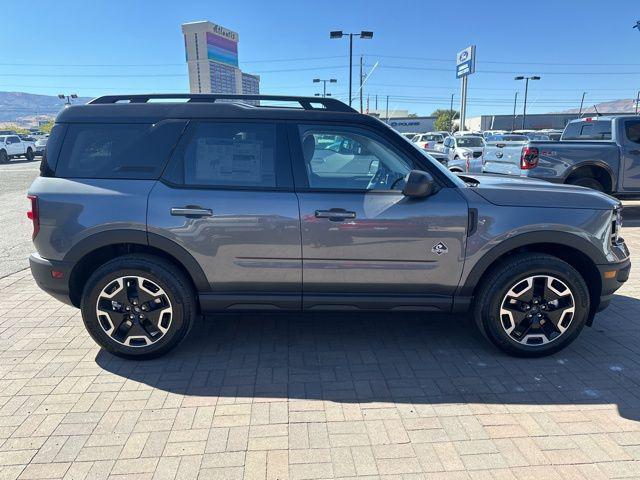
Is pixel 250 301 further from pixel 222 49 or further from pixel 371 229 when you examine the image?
pixel 222 49

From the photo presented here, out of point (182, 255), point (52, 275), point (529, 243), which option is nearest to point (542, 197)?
point (529, 243)

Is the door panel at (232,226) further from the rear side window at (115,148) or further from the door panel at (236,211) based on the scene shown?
the rear side window at (115,148)

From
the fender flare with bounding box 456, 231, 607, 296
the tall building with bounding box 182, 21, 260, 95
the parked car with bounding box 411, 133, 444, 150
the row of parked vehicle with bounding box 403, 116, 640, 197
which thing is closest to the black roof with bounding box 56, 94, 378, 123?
the fender flare with bounding box 456, 231, 607, 296

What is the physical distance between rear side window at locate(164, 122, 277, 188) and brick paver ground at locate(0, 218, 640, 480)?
1.39 meters

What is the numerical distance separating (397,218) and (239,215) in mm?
1132

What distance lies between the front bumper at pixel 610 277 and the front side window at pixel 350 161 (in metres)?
1.67

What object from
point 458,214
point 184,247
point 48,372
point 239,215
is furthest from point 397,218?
point 48,372

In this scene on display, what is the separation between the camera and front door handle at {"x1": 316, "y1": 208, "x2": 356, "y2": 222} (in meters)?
3.12

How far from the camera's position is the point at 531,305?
331 centimetres

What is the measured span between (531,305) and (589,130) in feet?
28.0

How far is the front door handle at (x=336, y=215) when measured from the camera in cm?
312

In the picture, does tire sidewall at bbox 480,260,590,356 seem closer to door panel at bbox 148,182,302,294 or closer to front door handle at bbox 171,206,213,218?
door panel at bbox 148,182,302,294

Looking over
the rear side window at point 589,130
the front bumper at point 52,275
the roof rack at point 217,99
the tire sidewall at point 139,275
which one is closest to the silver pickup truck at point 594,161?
the rear side window at point 589,130

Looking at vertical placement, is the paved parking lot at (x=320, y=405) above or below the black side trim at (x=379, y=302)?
below
